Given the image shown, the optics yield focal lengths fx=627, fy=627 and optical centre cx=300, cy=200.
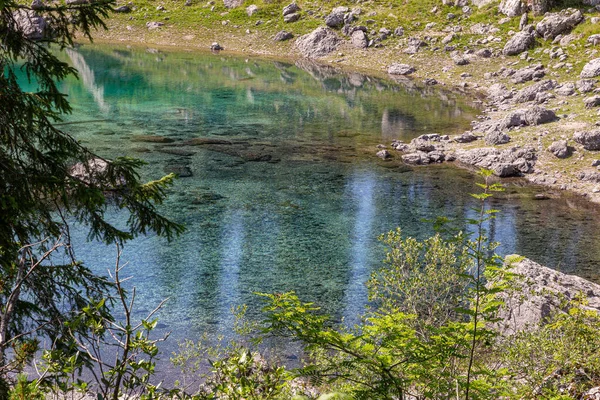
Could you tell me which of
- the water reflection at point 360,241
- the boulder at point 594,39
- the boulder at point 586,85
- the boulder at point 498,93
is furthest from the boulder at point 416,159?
the boulder at point 594,39

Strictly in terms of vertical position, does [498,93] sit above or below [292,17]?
below

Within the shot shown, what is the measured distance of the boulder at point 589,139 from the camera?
3309cm

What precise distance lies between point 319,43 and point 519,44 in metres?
24.5

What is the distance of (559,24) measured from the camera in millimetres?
59500

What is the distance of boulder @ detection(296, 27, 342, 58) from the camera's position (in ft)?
244

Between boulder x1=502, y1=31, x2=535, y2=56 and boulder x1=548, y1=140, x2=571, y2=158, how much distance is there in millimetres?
28849

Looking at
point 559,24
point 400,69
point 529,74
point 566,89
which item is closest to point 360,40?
point 400,69

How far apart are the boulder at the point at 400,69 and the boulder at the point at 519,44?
944cm

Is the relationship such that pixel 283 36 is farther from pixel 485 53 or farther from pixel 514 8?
pixel 514 8

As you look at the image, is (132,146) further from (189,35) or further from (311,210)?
(189,35)

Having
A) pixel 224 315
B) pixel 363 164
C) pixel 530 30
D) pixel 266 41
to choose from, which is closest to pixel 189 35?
pixel 266 41

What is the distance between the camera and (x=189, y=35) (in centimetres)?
8412

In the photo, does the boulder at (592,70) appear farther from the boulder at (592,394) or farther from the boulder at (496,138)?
the boulder at (592,394)

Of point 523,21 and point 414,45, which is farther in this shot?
point 414,45
